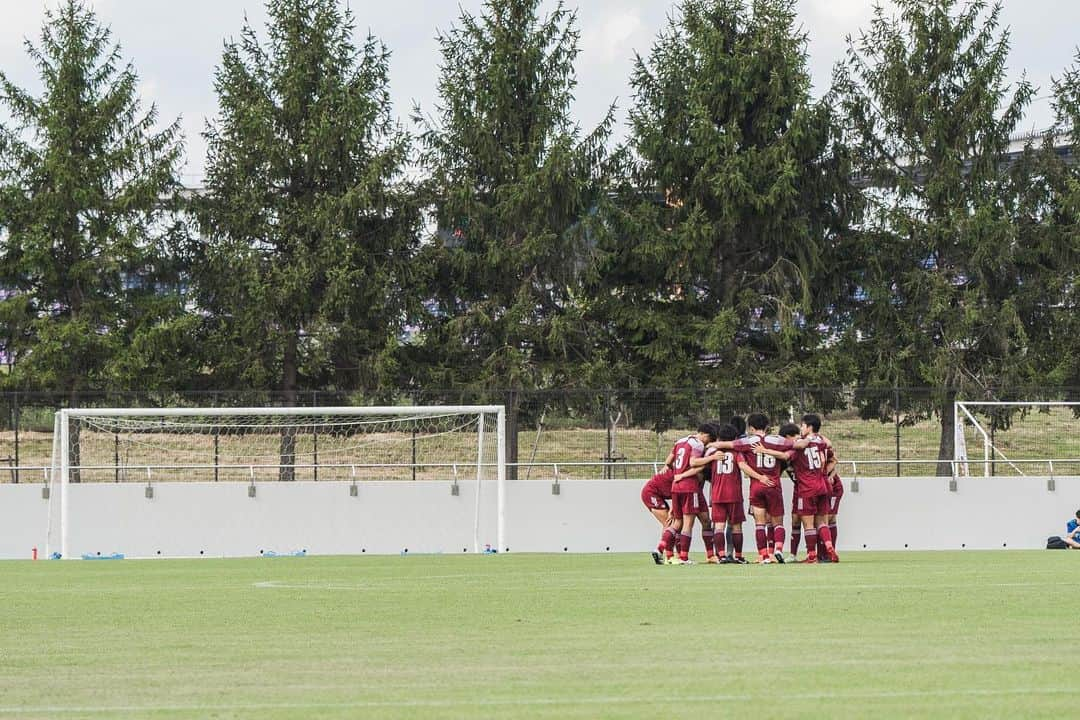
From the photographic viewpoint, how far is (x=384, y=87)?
36.5m

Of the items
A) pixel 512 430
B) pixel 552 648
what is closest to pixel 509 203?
pixel 512 430

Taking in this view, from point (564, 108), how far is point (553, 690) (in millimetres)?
31433

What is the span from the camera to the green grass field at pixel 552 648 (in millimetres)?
5461

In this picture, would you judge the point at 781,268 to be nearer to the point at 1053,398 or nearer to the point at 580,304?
the point at 580,304

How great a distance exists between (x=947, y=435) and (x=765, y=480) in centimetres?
1366

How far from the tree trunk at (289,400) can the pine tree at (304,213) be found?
0.11 feet

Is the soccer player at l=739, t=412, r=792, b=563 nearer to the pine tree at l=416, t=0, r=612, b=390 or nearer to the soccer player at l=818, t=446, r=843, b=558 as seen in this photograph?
the soccer player at l=818, t=446, r=843, b=558

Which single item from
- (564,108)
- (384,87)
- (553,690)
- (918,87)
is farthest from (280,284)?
(553,690)

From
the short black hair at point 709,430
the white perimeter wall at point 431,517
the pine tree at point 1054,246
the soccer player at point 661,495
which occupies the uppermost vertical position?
the pine tree at point 1054,246

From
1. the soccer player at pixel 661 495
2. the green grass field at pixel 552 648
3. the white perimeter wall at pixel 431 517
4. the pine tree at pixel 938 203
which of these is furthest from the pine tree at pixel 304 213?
the green grass field at pixel 552 648

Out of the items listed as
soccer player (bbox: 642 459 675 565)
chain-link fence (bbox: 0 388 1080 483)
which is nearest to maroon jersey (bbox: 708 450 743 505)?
soccer player (bbox: 642 459 675 565)

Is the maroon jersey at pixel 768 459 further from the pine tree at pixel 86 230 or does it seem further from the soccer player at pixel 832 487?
the pine tree at pixel 86 230

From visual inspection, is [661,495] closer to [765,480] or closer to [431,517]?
[765,480]

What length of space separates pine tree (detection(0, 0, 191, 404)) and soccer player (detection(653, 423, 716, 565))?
19.2m
